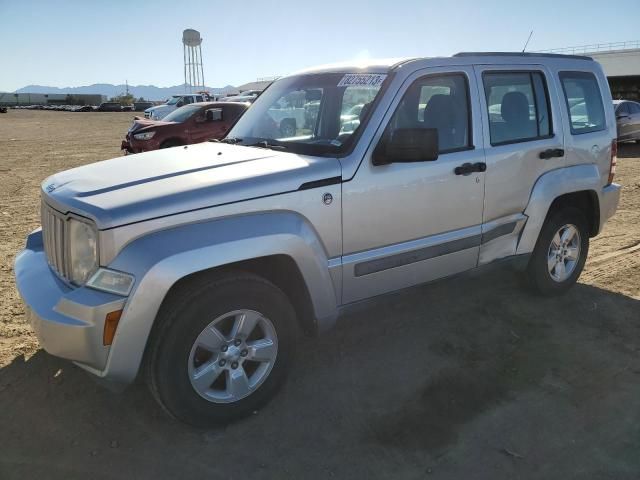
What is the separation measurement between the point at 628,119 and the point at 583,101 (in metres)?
11.2

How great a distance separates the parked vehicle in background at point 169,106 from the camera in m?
23.5

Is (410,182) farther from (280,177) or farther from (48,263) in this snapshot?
(48,263)

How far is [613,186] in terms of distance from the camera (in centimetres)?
487

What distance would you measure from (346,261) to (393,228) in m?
0.40

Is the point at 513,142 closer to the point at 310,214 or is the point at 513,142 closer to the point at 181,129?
the point at 310,214

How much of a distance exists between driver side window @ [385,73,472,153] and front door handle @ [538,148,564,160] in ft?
2.70

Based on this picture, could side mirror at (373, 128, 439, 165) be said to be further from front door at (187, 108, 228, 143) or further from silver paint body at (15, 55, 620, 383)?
front door at (187, 108, 228, 143)

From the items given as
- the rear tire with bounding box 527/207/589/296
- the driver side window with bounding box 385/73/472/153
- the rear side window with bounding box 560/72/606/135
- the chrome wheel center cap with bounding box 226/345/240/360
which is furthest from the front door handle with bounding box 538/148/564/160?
the chrome wheel center cap with bounding box 226/345/240/360

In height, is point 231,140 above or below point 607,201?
above

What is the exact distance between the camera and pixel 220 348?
2855 millimetres

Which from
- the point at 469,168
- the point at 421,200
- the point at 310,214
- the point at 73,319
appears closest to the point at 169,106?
the point at 469,168

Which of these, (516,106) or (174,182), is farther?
(516,106)

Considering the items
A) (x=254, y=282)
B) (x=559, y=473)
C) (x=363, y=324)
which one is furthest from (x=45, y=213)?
(x=559, y=473)

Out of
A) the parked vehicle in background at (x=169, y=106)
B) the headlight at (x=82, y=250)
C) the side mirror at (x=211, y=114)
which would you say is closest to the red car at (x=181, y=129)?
the side mirror at (x=211, y=114)
